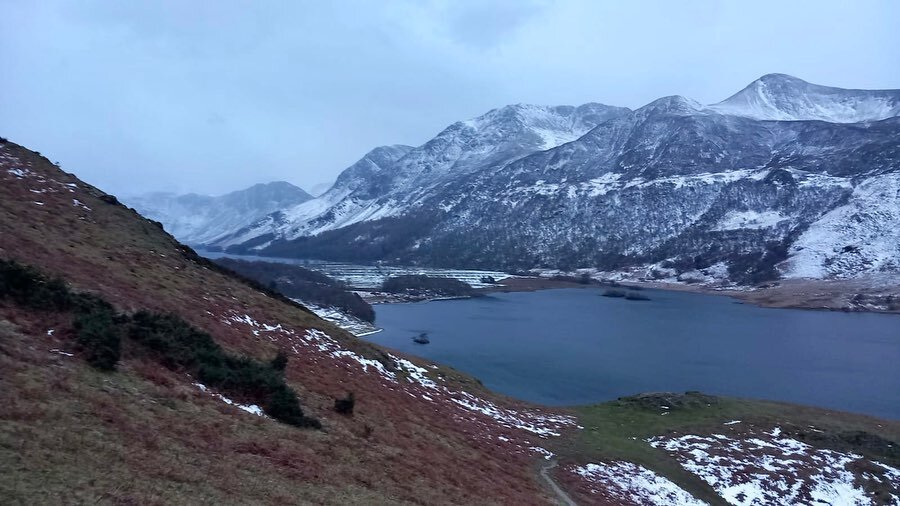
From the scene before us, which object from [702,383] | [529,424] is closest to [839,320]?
[702,383]

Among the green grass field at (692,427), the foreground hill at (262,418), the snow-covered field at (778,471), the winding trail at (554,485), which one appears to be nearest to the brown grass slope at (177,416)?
the foreground hill at (262,418)

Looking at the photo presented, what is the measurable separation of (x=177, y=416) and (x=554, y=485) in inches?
756

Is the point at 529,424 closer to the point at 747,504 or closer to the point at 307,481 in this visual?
the point at 747,504

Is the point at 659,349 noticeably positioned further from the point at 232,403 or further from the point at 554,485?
the point at 232,403

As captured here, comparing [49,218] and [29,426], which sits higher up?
[49,218]

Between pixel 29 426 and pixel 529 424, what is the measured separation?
32165 millimetres

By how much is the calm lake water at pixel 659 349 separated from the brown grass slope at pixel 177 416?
39.2m

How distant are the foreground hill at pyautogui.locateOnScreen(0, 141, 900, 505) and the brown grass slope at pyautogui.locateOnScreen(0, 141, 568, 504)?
9 cm

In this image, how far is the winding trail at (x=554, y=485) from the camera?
2626cm

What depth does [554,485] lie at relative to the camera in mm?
28453

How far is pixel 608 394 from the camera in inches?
2803

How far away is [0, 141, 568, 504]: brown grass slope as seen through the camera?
42.3 ft

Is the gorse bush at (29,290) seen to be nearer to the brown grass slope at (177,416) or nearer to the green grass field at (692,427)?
the brown grass slope at (177,416)

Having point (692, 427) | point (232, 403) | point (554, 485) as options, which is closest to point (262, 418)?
point (232, 403)
